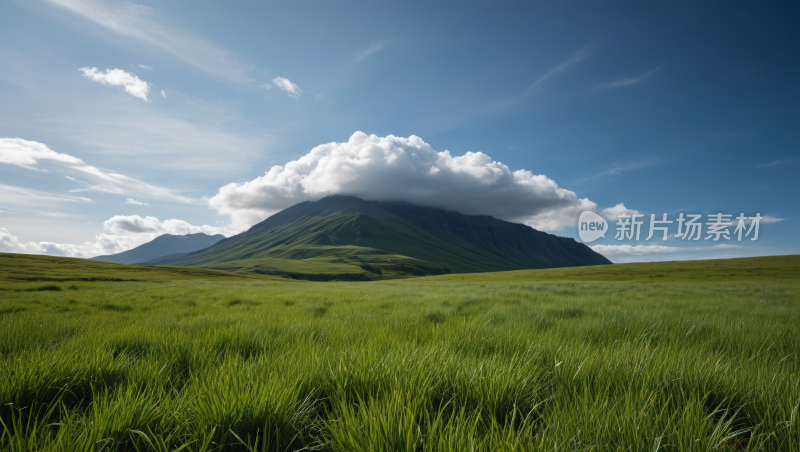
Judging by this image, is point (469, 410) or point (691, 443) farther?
point (469, 410)

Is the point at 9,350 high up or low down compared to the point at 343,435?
down

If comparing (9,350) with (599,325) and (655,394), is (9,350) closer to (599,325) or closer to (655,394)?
(655,394)

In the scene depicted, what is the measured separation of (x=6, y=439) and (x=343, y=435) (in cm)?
165

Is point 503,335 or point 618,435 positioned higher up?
point 618,435

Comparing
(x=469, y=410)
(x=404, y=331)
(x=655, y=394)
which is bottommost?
(x=404, y=331)

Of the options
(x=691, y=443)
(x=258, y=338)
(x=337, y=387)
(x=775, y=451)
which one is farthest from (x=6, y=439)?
(x=775, y=451)

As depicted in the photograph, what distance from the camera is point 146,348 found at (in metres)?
2.97

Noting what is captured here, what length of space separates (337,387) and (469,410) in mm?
744

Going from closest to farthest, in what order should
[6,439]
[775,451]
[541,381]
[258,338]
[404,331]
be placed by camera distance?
[775,451] < [6,439] < [541,381] < [258,338] < [404,331]

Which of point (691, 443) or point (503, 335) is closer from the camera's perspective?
point (691, 443)

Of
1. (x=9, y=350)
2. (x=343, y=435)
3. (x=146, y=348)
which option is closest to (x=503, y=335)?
(x=343, y=435)

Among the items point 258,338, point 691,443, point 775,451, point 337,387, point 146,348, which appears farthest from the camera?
point 258,338

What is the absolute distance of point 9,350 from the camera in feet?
10.4

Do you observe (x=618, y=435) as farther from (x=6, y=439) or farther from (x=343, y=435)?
(x=6, y=439)
